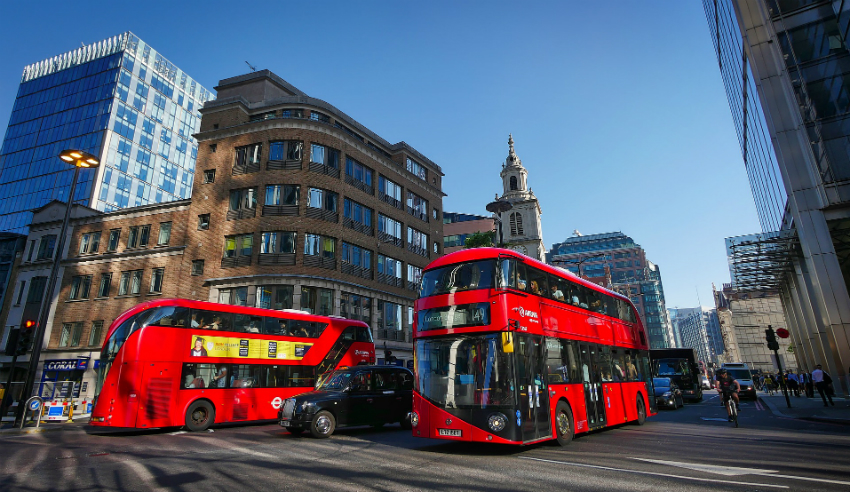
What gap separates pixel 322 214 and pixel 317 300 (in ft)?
19.7

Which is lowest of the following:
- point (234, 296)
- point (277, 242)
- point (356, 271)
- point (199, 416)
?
point (199, 416)

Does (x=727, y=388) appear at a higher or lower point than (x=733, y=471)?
higher

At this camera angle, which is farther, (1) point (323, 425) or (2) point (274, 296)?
(2) point (274, 296)

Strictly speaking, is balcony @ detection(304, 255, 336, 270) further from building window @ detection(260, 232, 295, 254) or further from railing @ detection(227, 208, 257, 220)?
railing @ detection(227, 208, 257, 220)

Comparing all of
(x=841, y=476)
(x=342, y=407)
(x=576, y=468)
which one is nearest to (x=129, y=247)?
(x=342, y=407)

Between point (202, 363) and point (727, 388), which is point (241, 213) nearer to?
point (202, 363)

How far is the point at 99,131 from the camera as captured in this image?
67938mm

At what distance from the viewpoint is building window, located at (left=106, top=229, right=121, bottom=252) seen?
A: 118ft

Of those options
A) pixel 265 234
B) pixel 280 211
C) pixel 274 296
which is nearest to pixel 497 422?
pixel 274 296

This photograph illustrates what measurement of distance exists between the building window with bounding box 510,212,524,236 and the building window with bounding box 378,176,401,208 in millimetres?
38318

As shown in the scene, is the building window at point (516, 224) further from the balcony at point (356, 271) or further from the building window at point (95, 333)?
the building window at point (95, 333)

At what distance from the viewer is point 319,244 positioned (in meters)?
31.0

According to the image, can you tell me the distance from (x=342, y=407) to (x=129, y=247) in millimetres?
30878

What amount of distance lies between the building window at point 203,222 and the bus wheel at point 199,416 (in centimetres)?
2004
